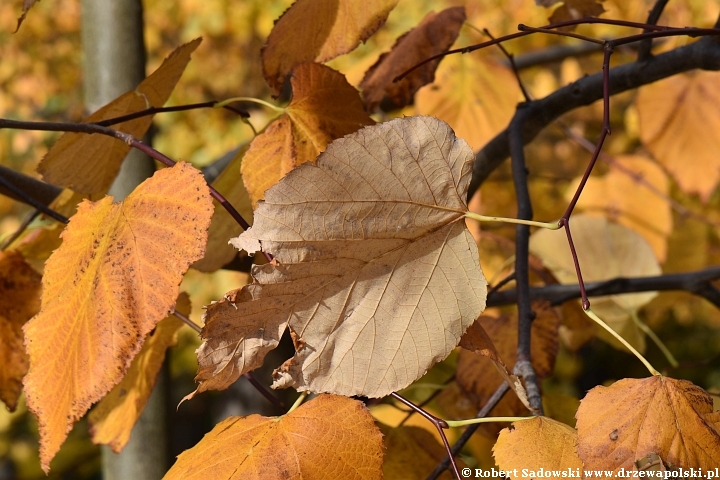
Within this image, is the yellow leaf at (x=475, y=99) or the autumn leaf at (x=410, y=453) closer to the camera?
the autumn leaf at (x=410, y=453)

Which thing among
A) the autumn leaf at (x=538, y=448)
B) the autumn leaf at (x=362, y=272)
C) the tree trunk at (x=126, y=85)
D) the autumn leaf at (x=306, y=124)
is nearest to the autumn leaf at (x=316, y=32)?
the autumn leaf at (x=306, y=124)

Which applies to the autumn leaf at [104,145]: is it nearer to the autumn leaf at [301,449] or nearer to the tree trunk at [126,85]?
the autumn leaf at [301,449]

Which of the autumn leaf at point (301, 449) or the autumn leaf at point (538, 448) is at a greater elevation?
the autumn leaf at point (538, 448)

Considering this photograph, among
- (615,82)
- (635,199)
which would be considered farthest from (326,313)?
(635,199)

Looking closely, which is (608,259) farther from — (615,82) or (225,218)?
(225,218)

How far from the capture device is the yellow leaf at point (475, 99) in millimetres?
940

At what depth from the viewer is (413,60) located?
59 cm

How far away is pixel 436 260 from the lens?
1.24 feet

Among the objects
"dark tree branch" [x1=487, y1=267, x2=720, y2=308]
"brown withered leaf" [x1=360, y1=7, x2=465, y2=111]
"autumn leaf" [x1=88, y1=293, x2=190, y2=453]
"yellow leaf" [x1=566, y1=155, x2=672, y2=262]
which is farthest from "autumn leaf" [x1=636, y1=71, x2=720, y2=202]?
"autumn leaf" [x1=88, y1=293, x2=190, y2=453]

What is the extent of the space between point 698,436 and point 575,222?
585mm

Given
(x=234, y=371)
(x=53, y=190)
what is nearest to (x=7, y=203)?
(x=53, y=190)

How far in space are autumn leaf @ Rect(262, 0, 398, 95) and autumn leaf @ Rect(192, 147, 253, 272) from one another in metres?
0.08

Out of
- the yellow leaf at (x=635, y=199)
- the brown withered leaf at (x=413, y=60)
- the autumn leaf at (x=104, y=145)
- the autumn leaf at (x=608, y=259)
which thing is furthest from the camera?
the yellow leaf at (x=635, y=199)

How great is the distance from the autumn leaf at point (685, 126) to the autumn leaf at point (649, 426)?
71 cm
